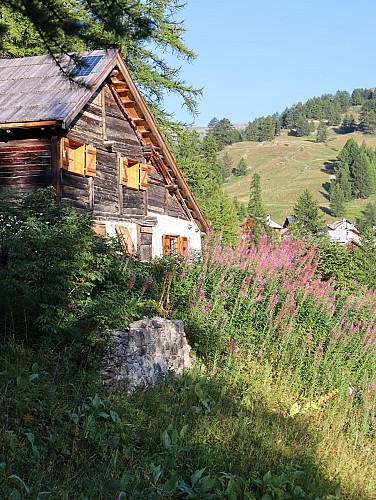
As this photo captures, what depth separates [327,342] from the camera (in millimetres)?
8773

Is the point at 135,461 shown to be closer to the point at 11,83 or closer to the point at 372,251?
the point at 11,83

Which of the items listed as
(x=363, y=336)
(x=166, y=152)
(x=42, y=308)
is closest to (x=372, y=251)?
(x=166, y=152)

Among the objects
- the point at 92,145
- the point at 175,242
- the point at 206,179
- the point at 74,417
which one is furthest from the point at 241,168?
the point at 74,417

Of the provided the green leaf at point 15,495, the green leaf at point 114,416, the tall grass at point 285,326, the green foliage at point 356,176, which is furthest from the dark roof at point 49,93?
the green foliage at point 356,176

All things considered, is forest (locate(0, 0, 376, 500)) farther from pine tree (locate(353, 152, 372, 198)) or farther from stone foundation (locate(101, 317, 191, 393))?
pine tree (locate(353, 152, 372, 198))

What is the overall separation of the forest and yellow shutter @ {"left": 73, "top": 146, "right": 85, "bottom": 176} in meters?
5.88

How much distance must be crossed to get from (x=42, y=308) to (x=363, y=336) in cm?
456

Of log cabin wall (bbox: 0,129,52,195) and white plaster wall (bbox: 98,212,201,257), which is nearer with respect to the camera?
log cabin wall (bbox: 0,129,52,195)

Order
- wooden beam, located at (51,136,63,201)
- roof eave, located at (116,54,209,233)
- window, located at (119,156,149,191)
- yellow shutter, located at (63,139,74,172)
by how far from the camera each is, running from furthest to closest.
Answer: window, located at (119,156,149,191)
roof eave, located at (116,54,209,233)
yellow shutter, located at (63,139,74,172)
wooden beam, located at (51,136,63,201)

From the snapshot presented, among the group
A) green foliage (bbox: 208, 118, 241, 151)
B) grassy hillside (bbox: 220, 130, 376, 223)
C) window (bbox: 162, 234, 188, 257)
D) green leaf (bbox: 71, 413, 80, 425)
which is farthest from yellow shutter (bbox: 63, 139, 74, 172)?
green foliage (bbox: 208, 118, 241, 151)

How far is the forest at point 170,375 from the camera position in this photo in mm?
5160

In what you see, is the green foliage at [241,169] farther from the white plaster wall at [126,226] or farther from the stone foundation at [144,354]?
the stone foundation at [144,354]

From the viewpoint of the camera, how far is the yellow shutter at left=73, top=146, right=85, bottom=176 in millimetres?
15320

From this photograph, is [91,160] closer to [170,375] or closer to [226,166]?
[170,375]
